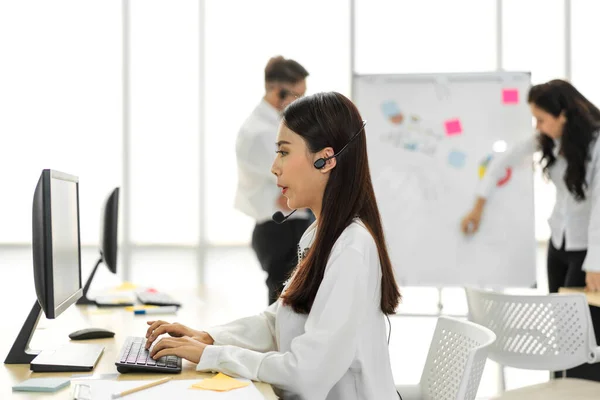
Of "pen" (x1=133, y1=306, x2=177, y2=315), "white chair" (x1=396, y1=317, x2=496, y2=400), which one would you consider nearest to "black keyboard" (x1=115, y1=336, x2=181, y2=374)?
"white chair" (x1=396, y1=317, x2=496, y2=400)

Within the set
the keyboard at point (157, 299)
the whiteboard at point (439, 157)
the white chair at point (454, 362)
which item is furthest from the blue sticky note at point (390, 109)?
the white chair at point (454, 362)

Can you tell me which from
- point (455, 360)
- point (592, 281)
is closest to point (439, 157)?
point (592, 281)

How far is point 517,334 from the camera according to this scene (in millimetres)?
2377

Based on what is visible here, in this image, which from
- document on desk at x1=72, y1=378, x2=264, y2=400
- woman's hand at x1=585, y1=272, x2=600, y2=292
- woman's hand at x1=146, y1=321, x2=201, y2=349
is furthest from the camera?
woman's hand at x1=585, y1=272, x2=600, y2=292

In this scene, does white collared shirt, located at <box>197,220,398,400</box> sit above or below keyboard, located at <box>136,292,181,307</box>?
above

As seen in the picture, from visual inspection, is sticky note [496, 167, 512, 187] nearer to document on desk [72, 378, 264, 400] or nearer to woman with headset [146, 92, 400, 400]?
woman with headset [146, 92, 400, 400]

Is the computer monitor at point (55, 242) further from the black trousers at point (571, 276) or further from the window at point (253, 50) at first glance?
the window at point (253, 50)

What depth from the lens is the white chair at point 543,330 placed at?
230 centimetres

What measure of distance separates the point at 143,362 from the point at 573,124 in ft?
7.46

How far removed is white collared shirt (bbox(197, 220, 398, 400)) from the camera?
135 centimetres

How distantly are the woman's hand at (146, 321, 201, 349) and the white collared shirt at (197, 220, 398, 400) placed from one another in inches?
7.7

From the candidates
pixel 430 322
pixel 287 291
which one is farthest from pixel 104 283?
pixel 287 291

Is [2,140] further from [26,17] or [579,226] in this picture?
[579,226]

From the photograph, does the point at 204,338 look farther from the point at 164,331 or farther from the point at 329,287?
the point at 329,287
